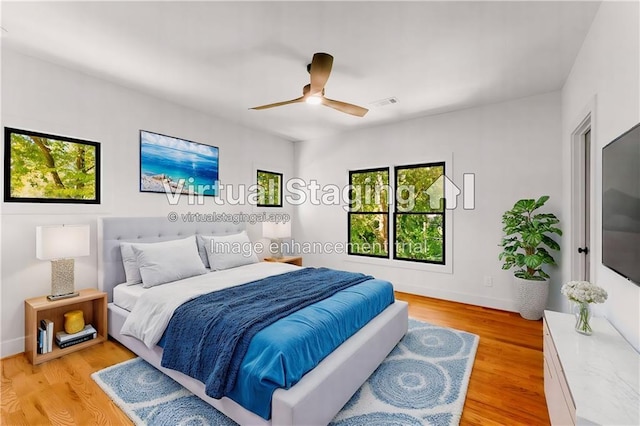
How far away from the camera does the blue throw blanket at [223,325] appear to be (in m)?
1.75

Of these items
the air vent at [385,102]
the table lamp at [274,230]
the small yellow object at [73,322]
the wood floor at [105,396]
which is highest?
the air vent at [385,102]

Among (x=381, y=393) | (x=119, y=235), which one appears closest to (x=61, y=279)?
(x=119, y=235)

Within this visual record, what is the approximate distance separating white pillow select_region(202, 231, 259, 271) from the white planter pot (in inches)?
131

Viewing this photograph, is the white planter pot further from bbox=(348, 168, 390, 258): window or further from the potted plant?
bbox=(348, 168, 390, 258): window

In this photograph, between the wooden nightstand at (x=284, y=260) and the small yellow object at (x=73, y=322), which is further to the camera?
the wooden nightstand at (x=284, y=260)

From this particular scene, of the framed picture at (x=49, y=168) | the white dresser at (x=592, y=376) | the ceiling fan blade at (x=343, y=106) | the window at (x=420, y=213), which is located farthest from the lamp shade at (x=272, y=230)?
the white dresser at (x=592, y=376)

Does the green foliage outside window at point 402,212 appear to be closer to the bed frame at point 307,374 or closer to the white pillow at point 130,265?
the bed frame at point 307,374

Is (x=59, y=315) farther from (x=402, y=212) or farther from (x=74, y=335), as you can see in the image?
(x=402, y=212)

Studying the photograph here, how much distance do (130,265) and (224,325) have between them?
1.73 metres

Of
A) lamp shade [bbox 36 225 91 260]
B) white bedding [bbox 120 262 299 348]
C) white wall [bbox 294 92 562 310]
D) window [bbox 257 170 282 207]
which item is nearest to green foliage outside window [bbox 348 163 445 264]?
white wall [bbox 294 92 562 310]

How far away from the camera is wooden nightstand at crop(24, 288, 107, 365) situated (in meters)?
2.50

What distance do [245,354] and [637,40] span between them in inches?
107

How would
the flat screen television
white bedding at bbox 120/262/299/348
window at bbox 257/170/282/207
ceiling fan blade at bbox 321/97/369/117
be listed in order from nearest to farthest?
1. the flat screen television
2. white bedding at bbox 120/262/299/348
3. ceiling fan blade at bbox 321/97/369/117
4. window at bbox 257/170/282/207

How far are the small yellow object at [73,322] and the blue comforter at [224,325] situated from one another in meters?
1.29
